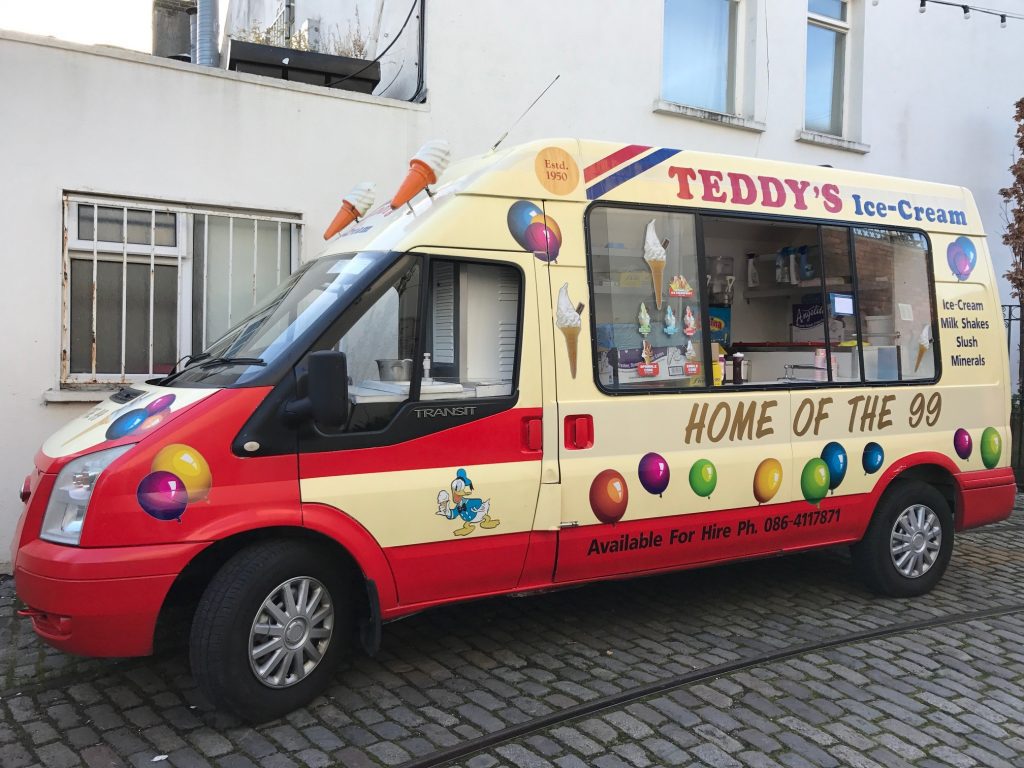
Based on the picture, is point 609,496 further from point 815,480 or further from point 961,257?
point 961,257

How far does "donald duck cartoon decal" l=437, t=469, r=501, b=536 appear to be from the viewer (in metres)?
4.35

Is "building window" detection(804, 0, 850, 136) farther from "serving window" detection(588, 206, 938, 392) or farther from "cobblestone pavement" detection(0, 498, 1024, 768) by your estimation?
"cobblestone pavement" detection(0, 498, 1024, 768)

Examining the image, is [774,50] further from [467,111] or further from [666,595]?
[666,595]

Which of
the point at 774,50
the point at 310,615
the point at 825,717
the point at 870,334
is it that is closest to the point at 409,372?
the point at 310,615

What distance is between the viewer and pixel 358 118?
744 centimetres

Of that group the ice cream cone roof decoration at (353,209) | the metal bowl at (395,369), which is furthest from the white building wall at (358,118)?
the metal bowl at (395,369)

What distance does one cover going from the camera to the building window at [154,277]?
6637 millimetres

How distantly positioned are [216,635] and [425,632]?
5.53 ft

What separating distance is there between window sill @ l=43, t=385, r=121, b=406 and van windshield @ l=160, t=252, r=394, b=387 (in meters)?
2.13

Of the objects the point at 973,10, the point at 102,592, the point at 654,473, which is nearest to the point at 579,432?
the point at 654,473

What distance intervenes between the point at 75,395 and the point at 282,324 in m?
2.92

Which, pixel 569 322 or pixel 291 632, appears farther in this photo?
pixel 569 322

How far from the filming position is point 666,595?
6066 millimetres

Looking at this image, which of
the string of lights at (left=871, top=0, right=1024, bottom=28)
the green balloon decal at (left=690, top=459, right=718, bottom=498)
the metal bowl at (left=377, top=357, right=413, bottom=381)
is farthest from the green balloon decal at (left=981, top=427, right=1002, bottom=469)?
the string of lights at (left=871, top=0, right=1024, bottom=28)
